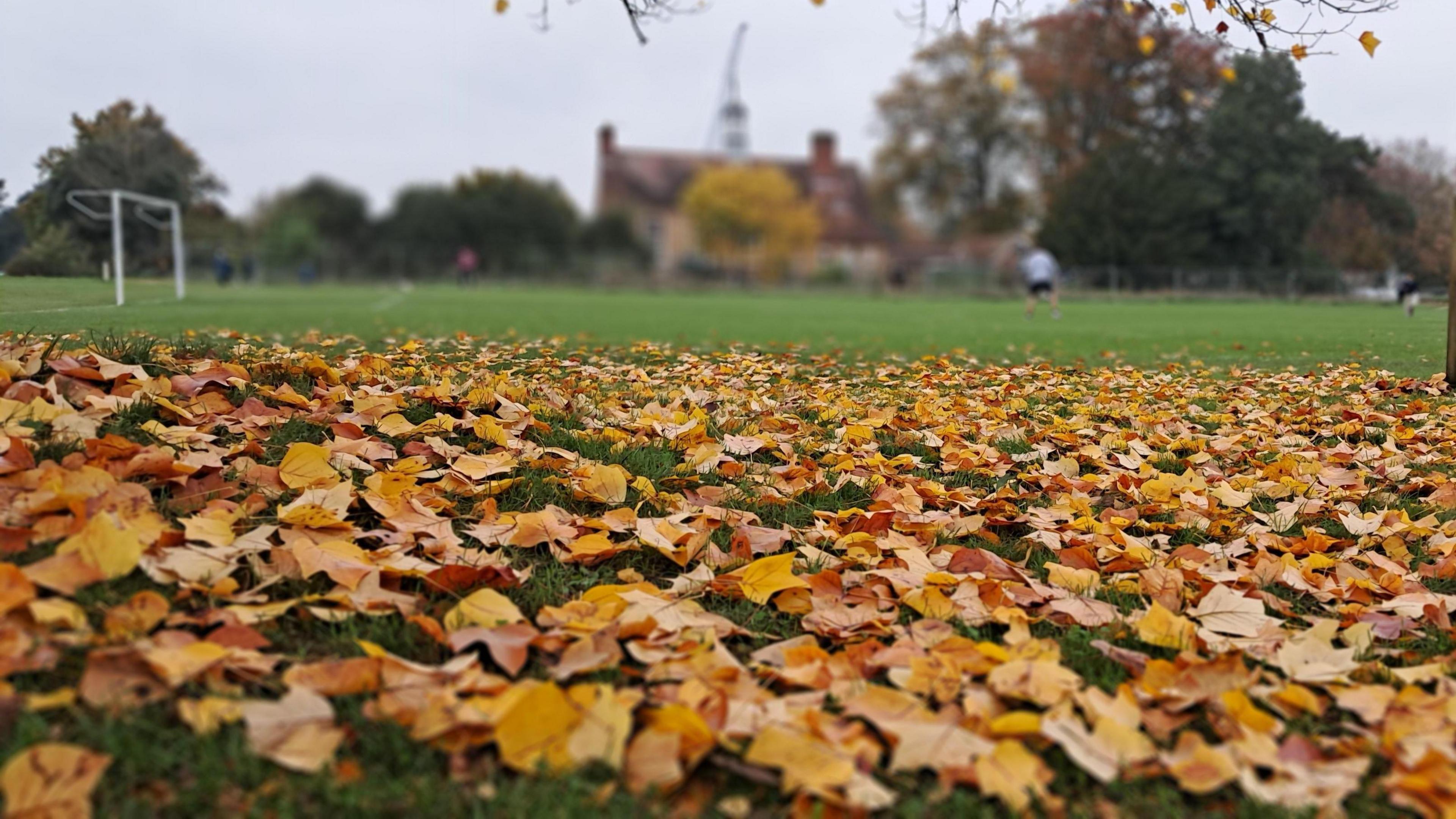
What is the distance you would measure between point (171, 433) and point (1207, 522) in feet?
9.97

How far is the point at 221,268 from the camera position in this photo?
96.5 ft

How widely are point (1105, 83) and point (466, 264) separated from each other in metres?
25.2

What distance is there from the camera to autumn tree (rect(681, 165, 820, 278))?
47.8m

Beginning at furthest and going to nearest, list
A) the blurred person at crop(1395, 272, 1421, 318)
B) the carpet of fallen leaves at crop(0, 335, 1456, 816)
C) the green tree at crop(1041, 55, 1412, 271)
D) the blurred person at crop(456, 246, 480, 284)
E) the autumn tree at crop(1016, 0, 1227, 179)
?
the blurred person at crop(456, 246, 480, 284) → the autumn tree at crop(1016, 0, 1227, 179) → the green tree at crop(1041, 55, 1412, 271) → the blurred person at crop(1395, 272, 1421, 318) → the carpet of fallen leaves at crop(0, 335, 1456, 816)

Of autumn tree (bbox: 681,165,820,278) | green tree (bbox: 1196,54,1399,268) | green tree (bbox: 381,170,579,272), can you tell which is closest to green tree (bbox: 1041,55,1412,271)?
green tree (bbox: 1196,54,1399,268)

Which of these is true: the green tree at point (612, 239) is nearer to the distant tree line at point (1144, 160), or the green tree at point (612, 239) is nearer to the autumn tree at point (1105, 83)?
the distant tree line at point (1144, 160)

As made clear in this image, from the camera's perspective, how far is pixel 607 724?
1481 mm

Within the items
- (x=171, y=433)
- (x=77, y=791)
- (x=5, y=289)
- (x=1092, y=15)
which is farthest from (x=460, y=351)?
(x=1092, y=15)

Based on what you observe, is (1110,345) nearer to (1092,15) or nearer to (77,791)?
(77,791)

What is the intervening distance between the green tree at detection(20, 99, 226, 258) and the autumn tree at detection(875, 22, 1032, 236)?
38.5 metres

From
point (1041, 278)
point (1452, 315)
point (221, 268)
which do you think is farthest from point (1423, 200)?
point (221, 268)

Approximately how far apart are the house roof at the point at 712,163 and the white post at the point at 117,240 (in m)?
47.8

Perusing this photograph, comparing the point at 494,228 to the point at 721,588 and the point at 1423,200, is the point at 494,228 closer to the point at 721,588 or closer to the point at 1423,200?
the point at 1423,200

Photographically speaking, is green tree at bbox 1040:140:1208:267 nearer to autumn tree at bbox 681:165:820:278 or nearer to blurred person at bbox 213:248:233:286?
autumn tree at bbox 681:165:820:278
